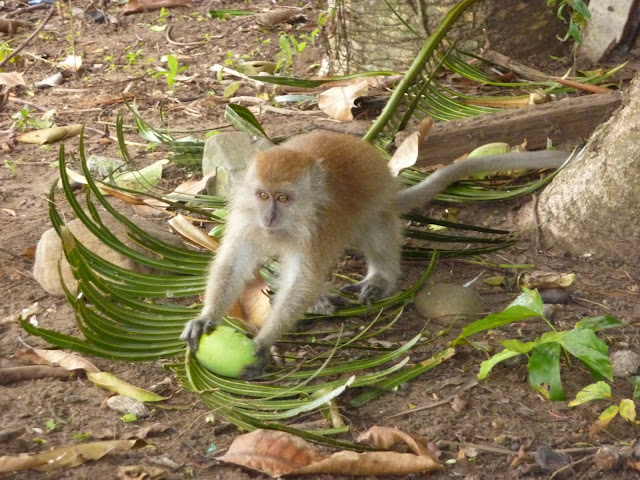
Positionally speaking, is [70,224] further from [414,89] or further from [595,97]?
[595,97]

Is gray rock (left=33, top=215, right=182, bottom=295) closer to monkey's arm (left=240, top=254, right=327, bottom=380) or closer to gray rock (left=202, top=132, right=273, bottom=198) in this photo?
A: gray rock (left=202, top=132, right=273, bottom=198)

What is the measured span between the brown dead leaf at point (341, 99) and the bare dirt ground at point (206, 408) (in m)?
0.11

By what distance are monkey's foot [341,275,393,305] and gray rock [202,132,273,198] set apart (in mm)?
1108

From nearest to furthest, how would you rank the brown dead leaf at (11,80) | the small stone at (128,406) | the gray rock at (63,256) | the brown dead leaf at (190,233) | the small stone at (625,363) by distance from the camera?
the small stone at (128,406) < the small stone at (625,363) < the gray rock at (63,256) < the brown dead leaf at (190,233) < the brown dead leaf at (11,80)

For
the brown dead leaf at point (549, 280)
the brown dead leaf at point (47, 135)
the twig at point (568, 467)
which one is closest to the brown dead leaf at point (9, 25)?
the brown dead leaf at point (47, 135)

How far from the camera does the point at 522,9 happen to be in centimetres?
719

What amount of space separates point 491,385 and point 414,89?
262cm

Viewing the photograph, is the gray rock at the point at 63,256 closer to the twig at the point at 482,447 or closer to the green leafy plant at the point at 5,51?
the twig at the point at 482,447

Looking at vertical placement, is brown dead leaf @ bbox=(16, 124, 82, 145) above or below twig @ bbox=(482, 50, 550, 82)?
below

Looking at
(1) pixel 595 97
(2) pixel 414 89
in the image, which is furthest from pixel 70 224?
(1) pixel 595 97

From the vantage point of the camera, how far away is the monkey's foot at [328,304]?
462cm

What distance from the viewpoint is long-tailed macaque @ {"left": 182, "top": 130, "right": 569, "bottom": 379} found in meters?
4.39

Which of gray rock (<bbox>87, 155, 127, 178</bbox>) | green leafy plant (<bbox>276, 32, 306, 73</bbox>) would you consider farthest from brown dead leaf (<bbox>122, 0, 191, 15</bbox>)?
→ gray rock (<bbox>87, 155, 127, 178</bbox>)

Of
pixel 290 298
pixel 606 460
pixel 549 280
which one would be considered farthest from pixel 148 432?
pixel 549 280
